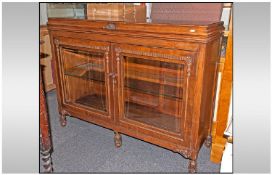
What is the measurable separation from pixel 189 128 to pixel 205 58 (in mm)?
506

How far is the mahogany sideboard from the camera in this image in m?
1.52

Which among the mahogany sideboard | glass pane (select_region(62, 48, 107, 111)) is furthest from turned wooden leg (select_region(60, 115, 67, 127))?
glass pane (select_region(62, 48, 107, 111))

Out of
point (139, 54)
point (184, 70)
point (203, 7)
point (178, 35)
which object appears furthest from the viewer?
point (203, 7)

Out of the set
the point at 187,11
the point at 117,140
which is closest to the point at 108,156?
the point at 117,140

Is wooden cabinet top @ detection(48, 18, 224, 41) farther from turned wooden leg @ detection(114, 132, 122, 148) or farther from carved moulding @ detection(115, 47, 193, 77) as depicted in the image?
turned wooden leg @ detection(114, 132, 122, 148)

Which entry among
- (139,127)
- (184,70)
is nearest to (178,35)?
(184,70)

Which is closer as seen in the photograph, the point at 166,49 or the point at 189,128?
the point at 166,49

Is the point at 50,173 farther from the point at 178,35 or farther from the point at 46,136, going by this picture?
the point at 178,35

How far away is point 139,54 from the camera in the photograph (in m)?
1.67

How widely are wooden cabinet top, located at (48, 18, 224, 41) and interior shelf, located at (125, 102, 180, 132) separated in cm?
63

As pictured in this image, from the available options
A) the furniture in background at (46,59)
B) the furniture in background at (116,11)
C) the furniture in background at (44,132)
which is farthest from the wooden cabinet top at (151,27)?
the furniture in background at (46,59)

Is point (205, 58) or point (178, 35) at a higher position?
point (178, 35)

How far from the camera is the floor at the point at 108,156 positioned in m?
1.89

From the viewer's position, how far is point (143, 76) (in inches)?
75.8
